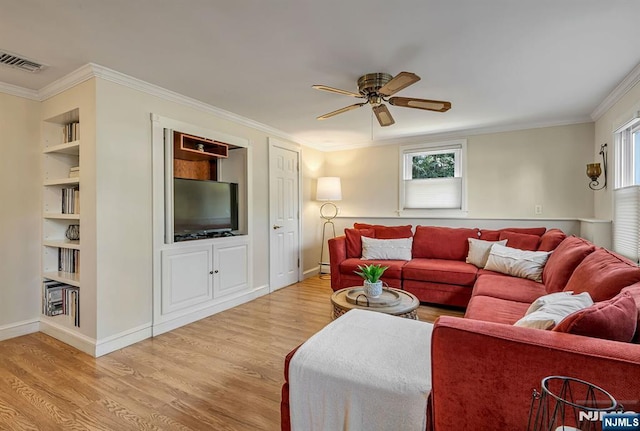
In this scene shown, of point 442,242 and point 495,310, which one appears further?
point 442,242

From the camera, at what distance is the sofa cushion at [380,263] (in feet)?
12.7

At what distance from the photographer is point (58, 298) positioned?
298 centimetres

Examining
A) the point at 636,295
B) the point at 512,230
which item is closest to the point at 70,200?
the point at 636,295

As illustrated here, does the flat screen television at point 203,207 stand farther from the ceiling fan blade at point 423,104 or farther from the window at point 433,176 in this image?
the window at point 433,176

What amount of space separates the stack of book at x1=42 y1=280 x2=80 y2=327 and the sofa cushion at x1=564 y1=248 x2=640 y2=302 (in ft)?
12.4

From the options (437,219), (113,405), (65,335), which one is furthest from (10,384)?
(437,219)

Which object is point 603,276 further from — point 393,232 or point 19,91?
point 19,91

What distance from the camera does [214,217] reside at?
11.9 ft

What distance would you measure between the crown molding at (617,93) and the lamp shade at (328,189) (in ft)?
10.8

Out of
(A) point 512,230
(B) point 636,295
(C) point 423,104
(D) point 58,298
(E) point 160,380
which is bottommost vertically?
(E) point 160,380

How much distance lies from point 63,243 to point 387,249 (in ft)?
11.4

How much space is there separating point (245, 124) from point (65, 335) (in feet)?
9.14

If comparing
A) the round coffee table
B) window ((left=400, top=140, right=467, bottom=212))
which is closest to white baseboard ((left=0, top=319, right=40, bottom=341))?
the round coffee table

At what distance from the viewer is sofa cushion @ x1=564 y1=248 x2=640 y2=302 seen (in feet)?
5.30
